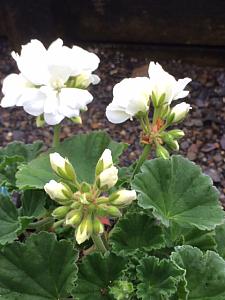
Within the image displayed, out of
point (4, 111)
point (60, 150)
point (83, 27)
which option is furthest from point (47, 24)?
point (60, 150)

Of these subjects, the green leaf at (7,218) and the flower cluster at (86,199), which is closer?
the flower cluster at (86,199)

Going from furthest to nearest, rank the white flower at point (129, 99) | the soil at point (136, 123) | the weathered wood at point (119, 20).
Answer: the weathered wood at point (119, 20) < the soil at point (136, 123) < the white flower at point (129, 99)

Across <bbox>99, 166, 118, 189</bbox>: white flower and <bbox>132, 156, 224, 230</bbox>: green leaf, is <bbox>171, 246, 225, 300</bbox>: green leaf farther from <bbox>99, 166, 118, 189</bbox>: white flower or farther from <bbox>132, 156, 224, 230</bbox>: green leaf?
<bbox>99, 166, 118, 189</bbox>: white flower

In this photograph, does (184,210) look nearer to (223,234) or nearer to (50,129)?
(223,234)

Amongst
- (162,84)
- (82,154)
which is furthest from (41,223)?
(162,84)

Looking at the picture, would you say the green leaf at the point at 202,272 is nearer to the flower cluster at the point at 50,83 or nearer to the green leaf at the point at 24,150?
the flower cluster at the point at 50,83

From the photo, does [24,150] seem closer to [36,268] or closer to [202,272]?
[36,268]

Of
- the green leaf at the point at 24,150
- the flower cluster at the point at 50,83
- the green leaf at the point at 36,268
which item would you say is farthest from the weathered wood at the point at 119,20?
the green leaf at the point at 36,268
